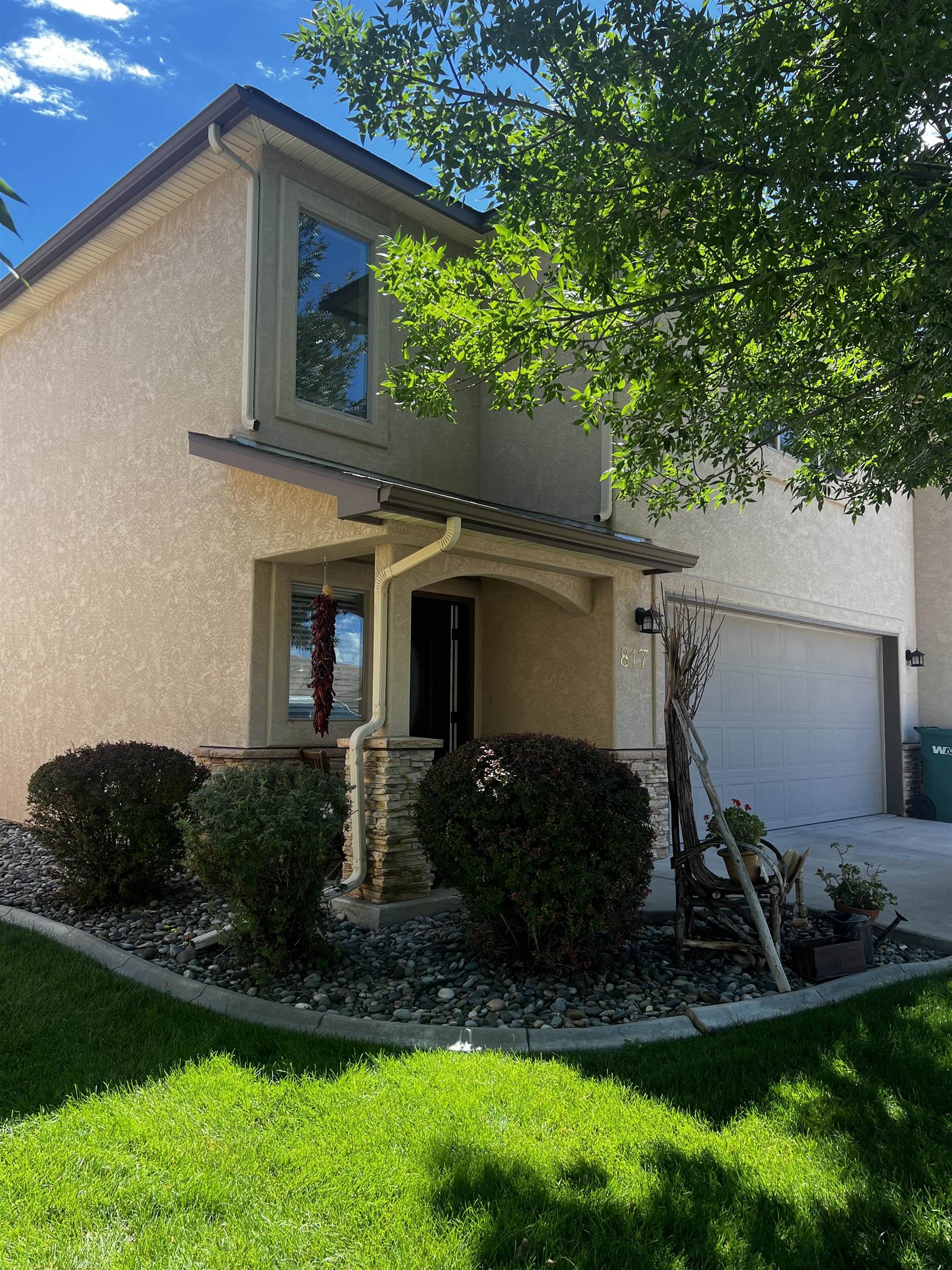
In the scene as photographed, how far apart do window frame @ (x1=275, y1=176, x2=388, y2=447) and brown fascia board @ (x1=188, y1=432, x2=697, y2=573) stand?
0.65m

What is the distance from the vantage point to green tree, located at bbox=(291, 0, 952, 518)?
4520 mm

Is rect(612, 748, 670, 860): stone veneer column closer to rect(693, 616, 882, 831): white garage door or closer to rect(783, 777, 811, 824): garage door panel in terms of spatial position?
rect(693, 616, 882, 831): white garage door

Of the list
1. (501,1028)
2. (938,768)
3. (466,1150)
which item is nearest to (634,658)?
(501,1028)

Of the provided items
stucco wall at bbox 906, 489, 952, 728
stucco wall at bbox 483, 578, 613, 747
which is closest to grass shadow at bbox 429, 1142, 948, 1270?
stucco wall at bbox 483, 578, 613, 747

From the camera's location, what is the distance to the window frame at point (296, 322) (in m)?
8.92

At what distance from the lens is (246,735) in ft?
27.7

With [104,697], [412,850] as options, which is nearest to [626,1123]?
[412,850]

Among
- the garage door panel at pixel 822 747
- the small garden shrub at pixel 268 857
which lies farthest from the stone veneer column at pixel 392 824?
the garage door panel at pixel 822 747

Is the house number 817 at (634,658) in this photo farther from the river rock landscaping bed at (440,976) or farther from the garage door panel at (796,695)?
the garage door panel at (796,695)

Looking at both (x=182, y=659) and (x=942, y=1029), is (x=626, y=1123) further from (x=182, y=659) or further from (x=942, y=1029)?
(x=182, y=659)

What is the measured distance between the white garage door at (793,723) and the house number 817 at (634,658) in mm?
1402

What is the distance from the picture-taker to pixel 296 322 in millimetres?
9062

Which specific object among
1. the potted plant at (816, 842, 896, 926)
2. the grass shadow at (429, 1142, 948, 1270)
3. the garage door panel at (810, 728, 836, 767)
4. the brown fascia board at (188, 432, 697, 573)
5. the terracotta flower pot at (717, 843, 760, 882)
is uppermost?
the brown fascia board at (188, 432, 697, 573)

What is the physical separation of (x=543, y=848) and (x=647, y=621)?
4539 millimetres
